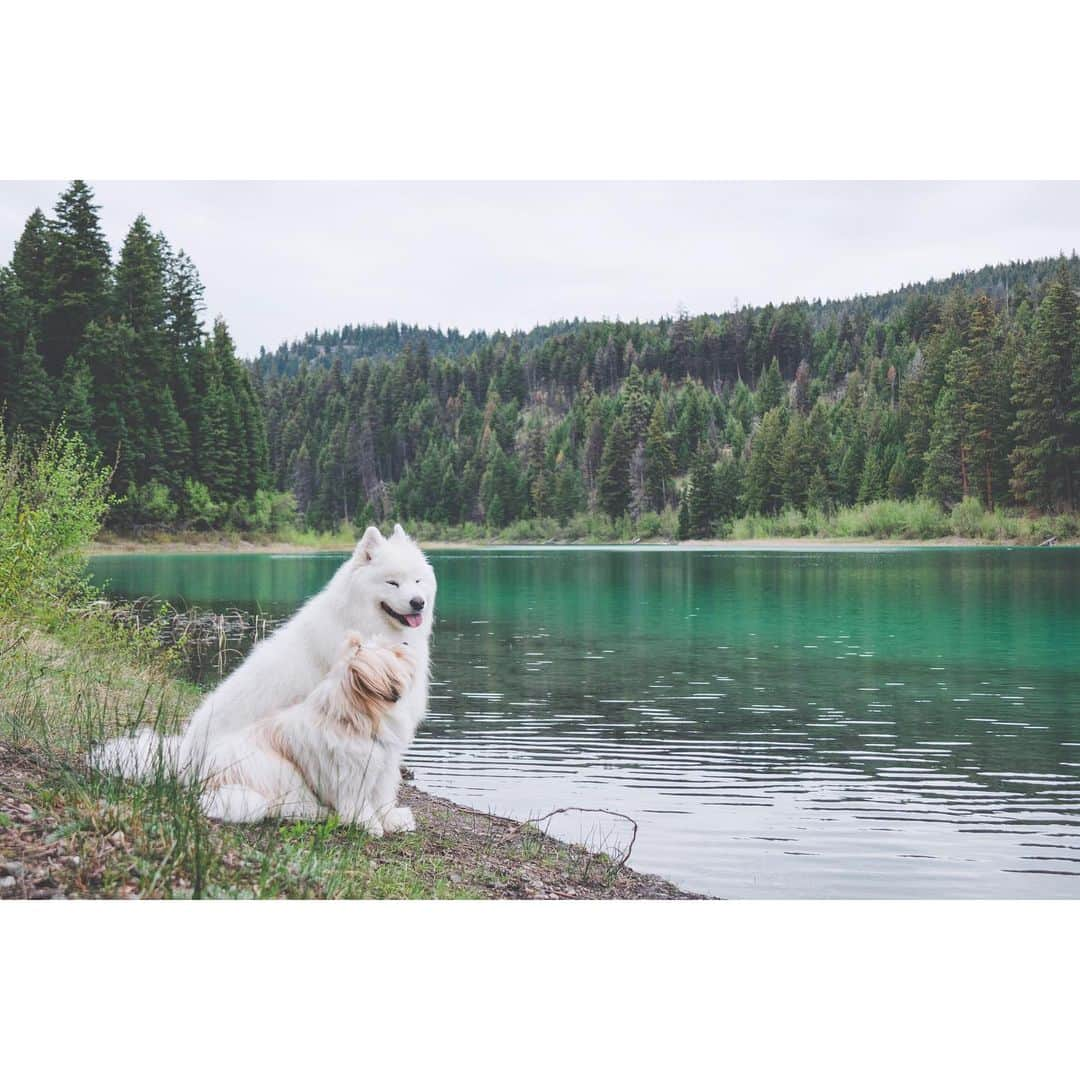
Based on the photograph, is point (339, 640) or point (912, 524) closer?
point (339, 640)

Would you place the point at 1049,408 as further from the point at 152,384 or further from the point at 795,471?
the point at 795,471

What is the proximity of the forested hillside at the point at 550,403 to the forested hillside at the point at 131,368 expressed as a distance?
90mm

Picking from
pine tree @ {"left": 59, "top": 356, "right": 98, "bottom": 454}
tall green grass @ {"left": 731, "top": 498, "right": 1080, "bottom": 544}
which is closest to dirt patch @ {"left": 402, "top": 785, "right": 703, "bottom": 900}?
pine tree @ {"left": 59, "top": 356, "right": 98, "bottom": 454}

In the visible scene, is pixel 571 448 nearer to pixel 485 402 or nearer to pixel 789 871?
pixel 485 402

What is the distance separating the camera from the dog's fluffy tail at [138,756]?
4992 millimetres

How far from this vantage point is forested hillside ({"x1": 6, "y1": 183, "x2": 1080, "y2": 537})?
3067 cm

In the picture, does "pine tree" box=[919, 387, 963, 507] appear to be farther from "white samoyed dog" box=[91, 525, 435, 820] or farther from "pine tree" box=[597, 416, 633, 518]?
"white samoyed dog" box=[91, 525, 435, 820]

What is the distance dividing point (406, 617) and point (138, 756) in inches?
62.0

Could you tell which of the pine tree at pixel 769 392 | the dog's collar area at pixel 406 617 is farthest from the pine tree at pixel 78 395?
the pine tree at pixel 769 392

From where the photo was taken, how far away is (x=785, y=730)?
12.3m

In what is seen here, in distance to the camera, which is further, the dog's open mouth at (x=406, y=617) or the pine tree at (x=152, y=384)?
the pine tree at (x=152, y=384)

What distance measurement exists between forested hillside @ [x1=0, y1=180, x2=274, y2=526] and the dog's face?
16.4 metres

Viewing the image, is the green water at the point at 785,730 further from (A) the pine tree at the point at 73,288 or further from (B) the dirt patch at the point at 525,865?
(A) the pine tree at the point at 73,288

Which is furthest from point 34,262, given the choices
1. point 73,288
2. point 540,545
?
point 540,545
